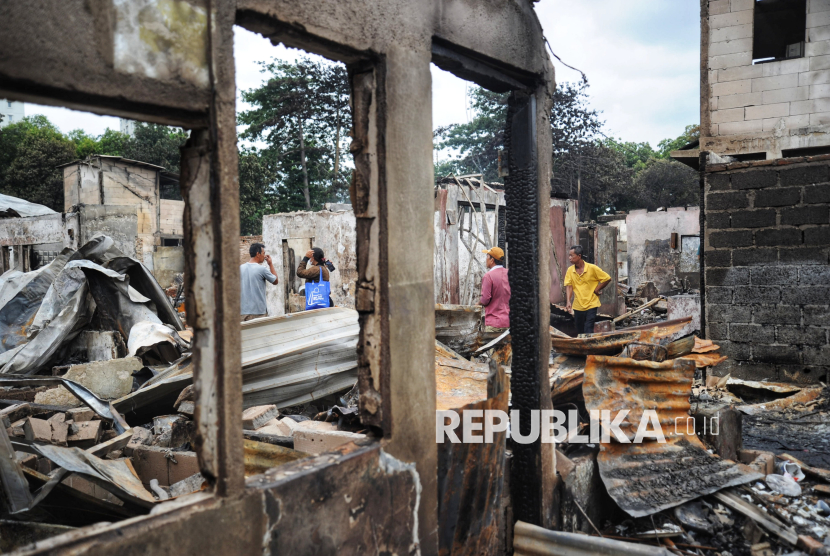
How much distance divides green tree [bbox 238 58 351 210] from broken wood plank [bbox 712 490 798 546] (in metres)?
22.6

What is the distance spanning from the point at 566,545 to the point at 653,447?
4.39ft

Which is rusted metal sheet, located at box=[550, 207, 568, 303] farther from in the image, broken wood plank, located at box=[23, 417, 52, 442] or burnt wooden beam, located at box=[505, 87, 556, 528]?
broken wood plank, located at box=[23, 417, 52, 442]

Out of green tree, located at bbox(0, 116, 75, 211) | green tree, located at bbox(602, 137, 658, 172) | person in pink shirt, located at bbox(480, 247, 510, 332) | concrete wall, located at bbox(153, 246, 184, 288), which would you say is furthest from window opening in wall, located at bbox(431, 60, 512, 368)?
green tree, located at bbox(602, 137, 658, 172)

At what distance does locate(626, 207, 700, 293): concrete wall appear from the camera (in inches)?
819

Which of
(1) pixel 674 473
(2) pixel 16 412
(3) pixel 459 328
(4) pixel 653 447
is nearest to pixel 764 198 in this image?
(3) pixel 459 328

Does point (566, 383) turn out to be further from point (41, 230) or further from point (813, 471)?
point (41, 230)

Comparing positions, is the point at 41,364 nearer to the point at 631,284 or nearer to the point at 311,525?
the point at 311,525

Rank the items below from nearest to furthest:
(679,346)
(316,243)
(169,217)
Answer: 1. (679,346)
2. (316,243)
3. (169,217)

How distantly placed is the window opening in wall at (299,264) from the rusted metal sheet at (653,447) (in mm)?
1835

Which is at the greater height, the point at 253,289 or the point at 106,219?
the point at 106,219

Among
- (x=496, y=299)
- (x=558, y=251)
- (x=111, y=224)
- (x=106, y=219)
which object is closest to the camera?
(x=496, y=299)

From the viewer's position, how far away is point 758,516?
3.83m

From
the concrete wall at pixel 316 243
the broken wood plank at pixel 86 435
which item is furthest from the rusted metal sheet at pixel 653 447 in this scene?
the concrete wall at pixel 316 243

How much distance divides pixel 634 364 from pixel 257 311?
4524mm
